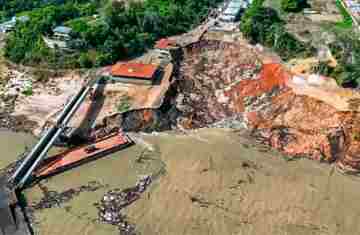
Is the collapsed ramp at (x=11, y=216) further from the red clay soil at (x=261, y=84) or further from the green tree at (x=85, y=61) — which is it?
the red clay soil at (x=261, y=84)

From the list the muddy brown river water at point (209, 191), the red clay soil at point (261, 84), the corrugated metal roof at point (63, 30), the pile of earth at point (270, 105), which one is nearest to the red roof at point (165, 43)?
the pile of earth at point (270, 105)

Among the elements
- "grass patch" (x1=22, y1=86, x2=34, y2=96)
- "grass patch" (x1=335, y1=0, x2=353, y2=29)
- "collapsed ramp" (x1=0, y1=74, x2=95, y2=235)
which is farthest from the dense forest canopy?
"grass patch" (x1=335, y1=0, x2=353, y2=29)

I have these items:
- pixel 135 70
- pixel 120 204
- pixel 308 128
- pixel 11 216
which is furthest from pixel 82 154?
pixel 308 128

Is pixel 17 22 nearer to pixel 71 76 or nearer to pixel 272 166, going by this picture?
pixel 71 76

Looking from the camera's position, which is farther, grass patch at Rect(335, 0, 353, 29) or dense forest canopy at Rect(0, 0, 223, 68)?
grass patch at Rect(335, 0, 353, 29)

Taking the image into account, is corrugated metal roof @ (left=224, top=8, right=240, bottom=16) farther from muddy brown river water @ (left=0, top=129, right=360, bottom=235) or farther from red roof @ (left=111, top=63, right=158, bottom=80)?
muddy brown river water @ (left=0, top=129, right=360, bottom=235)

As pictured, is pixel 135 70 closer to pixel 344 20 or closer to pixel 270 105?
pixel 270 105

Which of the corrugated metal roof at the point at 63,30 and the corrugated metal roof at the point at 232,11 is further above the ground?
the corrugated metal roof at the point at 63,30
